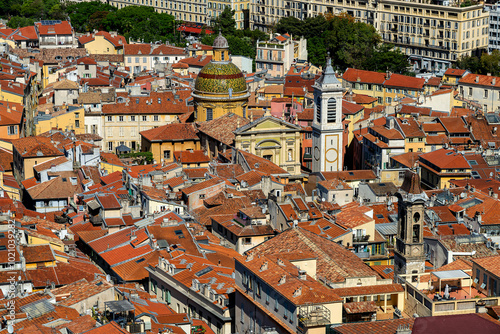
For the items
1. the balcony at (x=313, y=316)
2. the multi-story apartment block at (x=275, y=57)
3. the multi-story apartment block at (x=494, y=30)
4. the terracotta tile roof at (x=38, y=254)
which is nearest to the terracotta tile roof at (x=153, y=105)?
the multi-story apartment block at (x=275, y=57)

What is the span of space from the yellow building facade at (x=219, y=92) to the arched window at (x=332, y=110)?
486 inches

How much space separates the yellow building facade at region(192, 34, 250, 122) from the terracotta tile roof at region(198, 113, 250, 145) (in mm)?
2796

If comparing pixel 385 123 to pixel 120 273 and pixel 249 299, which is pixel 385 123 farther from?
pixel 249 299

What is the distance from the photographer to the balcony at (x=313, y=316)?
176 ft

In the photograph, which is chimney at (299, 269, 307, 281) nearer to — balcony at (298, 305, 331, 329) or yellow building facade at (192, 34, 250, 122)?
balcony at (298, 305, 331, 329)

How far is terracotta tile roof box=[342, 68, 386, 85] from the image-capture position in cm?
14750

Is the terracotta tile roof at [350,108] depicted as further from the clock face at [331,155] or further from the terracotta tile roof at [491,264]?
the terracotta tile roof at [491,264]

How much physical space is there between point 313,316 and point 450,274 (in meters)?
11.3

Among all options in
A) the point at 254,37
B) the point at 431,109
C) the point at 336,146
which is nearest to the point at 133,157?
the point at 336,146

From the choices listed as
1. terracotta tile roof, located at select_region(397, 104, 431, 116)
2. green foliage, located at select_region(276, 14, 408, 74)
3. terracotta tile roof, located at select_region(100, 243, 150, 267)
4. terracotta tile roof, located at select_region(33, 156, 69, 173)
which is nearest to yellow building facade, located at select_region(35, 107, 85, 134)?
terracotta tile roof, located at select_region(33, 156, 69, 173)

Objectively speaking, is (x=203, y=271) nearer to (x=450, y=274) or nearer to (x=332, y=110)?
(x=450, y=274)

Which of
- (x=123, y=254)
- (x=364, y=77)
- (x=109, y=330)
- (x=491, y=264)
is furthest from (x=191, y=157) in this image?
(x=109, y=330)

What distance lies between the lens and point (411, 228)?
66188 millimetres

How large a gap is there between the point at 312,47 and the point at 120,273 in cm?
10726
